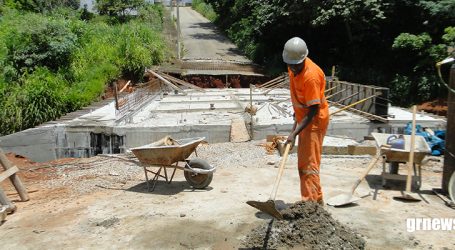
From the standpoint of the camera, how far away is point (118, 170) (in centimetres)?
740

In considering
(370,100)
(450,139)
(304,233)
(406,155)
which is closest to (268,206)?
(304,233)

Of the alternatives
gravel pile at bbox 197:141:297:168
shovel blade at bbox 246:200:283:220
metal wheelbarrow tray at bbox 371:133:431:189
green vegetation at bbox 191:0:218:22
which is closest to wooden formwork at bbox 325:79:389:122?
gravel pile at bbox 197:141:297:168

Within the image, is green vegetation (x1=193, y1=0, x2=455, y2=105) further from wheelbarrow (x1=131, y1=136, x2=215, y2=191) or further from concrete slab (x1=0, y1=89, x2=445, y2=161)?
wheelbarrow (x1=131, y1=136, x2=215, y2=191)

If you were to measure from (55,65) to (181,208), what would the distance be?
1171 centimetres

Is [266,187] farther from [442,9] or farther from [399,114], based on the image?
[442,9]

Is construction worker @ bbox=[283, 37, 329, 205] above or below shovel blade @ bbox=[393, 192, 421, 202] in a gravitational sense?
above

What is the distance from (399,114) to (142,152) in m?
7.55

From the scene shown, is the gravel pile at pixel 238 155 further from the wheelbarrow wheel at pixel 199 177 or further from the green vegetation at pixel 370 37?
the green vegetation at pixel 370 37

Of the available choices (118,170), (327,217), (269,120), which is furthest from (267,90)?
(327,217)

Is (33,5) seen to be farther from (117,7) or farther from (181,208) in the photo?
(181,208)

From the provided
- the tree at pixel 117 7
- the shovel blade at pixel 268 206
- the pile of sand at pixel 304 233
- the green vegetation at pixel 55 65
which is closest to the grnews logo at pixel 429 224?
the pile of sand at pixel 304 233

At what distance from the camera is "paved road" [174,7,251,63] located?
24094mm

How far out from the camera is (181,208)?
5.36 meters

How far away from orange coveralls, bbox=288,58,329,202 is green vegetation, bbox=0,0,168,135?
10.4m
